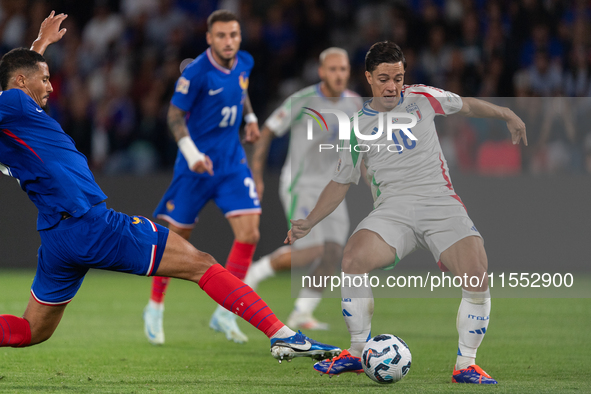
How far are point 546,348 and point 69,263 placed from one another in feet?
11.9

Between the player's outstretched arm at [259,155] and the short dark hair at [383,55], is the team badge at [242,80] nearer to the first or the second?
the player's outstretched arm at [259,155]

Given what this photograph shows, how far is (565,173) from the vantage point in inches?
397

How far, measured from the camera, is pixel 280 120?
25.2ft

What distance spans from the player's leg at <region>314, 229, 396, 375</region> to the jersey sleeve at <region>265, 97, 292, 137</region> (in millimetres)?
A: 3093

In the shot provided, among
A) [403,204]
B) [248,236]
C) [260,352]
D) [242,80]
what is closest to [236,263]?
[248,236]

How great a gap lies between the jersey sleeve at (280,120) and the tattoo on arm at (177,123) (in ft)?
4.53

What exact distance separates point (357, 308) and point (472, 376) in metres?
0.78

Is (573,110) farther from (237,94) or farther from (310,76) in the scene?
(237,94)

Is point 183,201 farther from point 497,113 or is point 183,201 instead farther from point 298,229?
point 497,113

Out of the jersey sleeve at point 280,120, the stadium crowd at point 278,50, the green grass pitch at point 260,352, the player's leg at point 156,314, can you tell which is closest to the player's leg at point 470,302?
the green grass pitch at point 260,352

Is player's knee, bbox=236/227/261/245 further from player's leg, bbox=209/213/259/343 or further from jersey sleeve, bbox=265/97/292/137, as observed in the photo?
jersey sleeve, bbox=265/97/292/137

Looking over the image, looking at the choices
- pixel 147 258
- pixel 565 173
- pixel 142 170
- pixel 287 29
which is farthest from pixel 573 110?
pixel 147 258

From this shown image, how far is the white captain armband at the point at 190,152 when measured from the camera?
6027mm

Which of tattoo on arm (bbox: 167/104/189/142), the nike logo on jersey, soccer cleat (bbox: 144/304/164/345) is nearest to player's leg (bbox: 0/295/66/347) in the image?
soccer cleat (bbox: 144/304/164/345)
